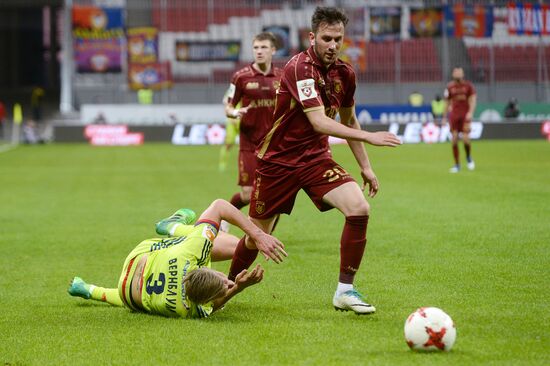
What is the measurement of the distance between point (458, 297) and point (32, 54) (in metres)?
57.1

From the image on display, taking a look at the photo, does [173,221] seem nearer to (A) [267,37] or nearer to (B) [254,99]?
(A) [267,37]

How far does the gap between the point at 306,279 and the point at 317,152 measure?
191 cm

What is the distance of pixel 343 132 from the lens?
25.7 ft

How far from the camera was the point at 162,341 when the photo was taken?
710 centimetres

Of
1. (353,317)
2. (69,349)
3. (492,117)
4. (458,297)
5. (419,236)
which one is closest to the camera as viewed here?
(69,349)

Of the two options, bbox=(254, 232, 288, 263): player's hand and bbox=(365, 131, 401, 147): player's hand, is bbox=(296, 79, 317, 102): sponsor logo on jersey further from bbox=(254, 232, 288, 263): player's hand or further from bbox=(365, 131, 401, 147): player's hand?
bbox=(254, 232, 288, 263): player's hand

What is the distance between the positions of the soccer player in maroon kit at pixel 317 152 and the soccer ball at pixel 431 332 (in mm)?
1309

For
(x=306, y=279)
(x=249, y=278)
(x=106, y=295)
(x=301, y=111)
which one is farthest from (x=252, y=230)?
(x=306, y=279)

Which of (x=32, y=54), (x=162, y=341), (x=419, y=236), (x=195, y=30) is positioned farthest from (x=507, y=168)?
(x=32, y=54)

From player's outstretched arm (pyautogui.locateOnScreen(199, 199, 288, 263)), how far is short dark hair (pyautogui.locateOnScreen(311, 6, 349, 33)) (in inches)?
61.6

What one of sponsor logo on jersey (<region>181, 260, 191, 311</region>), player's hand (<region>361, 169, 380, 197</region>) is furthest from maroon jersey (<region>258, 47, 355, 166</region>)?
sponsor logo on jersey (<region>181, 260, 191, 311</region>)

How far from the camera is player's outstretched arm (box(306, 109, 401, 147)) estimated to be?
24.8 ft

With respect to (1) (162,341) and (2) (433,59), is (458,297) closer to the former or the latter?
(1) (162,341)

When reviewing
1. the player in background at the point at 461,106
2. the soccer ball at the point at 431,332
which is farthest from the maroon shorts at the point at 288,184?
the player in background at the point at 461,106
